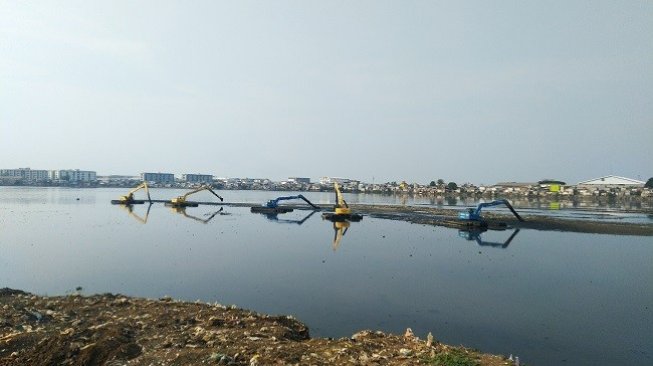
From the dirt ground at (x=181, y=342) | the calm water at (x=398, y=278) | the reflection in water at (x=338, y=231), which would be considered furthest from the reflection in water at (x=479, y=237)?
the dirt ground at (x=181, y=342)

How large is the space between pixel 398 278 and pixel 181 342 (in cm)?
1564

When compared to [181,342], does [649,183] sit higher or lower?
higher

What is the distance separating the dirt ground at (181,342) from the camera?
8820 mm

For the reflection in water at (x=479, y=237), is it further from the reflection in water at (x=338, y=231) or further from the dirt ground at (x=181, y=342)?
the dirt ground at (x=181, y=342)

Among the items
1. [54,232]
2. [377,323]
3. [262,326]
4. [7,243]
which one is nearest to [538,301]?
[377,323]

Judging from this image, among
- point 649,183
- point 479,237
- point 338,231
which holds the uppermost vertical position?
point 649,183

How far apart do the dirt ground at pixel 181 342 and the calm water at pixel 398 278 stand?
339 centimetres

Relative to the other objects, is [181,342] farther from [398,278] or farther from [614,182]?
[614,182]

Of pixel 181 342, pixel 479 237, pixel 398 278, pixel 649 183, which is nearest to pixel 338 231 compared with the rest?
pixel 479 237

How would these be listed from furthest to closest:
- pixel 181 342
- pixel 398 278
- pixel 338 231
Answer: pixel 338 231 < pixel 398 278 < pixel 181 342

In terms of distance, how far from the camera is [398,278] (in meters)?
23.7

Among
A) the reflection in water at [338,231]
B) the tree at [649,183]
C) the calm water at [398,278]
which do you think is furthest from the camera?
the tree at [649,183]

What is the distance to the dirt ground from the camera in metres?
8.82

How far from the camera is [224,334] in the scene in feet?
34.1
